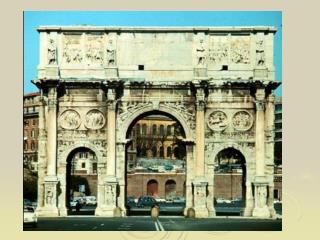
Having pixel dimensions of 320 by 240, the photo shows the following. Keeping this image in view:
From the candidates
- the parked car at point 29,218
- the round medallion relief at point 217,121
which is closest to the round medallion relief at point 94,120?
the round medallion relief at point 217,121

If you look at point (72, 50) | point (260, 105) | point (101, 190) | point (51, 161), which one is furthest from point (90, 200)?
point (260, 105)

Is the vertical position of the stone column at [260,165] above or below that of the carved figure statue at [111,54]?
below

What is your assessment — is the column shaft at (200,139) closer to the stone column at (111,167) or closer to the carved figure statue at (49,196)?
the stone column at (111,167)

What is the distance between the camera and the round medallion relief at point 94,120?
122 ft

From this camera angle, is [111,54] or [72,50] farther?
[72,50]

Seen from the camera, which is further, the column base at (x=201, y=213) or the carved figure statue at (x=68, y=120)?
the carved figure statue at (x=68, y=120)

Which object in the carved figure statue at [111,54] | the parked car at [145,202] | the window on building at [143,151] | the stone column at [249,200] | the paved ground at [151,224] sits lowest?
the parked car at [145,202]

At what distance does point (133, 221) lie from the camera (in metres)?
34.0

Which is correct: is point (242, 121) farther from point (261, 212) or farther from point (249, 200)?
point (261, 212)

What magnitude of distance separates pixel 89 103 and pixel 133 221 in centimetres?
577

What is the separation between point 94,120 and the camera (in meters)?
37.1

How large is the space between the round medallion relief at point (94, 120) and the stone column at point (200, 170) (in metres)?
3.96

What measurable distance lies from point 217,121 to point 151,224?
600 centimetres

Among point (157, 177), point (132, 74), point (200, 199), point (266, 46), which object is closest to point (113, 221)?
point (200, 199)
